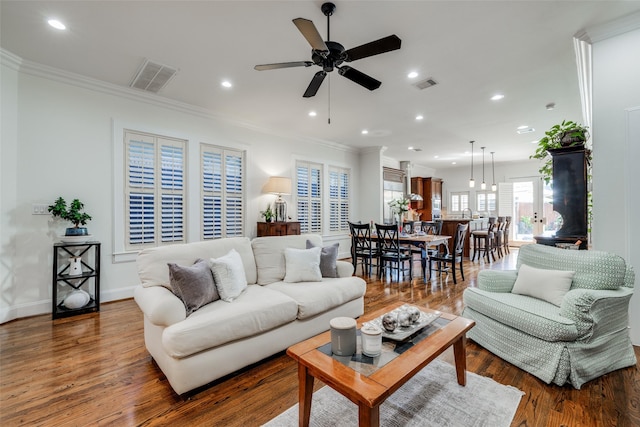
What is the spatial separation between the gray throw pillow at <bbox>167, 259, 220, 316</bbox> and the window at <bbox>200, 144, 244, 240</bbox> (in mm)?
2653

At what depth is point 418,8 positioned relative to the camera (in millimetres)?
2311

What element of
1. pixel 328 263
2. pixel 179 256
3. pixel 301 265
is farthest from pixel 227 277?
pixel 328 263

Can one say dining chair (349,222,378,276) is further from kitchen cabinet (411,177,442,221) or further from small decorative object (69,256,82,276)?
kitchen cabinet (411,177,442,221)

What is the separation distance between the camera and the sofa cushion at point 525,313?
1906 mm

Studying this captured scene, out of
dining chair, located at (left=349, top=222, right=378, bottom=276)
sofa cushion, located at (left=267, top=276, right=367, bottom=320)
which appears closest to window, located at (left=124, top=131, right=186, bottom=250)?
sofa cushion, located at (left=267, top=276, right=367, bottom=320)

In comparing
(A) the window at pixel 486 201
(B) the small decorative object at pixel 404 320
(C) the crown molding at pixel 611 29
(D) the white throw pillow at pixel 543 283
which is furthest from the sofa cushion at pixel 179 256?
(A) the window at pixel 486 201

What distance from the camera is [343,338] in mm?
1495

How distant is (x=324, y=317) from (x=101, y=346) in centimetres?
206

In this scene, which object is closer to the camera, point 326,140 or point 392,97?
point 392,97

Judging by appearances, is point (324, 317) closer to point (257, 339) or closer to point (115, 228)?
point (257, 339)

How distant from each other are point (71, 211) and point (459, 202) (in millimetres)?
11102

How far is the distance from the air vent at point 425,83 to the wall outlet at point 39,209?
4814mm

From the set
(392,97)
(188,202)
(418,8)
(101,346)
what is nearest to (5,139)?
(188,202)

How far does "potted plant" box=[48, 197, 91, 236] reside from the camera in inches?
129
